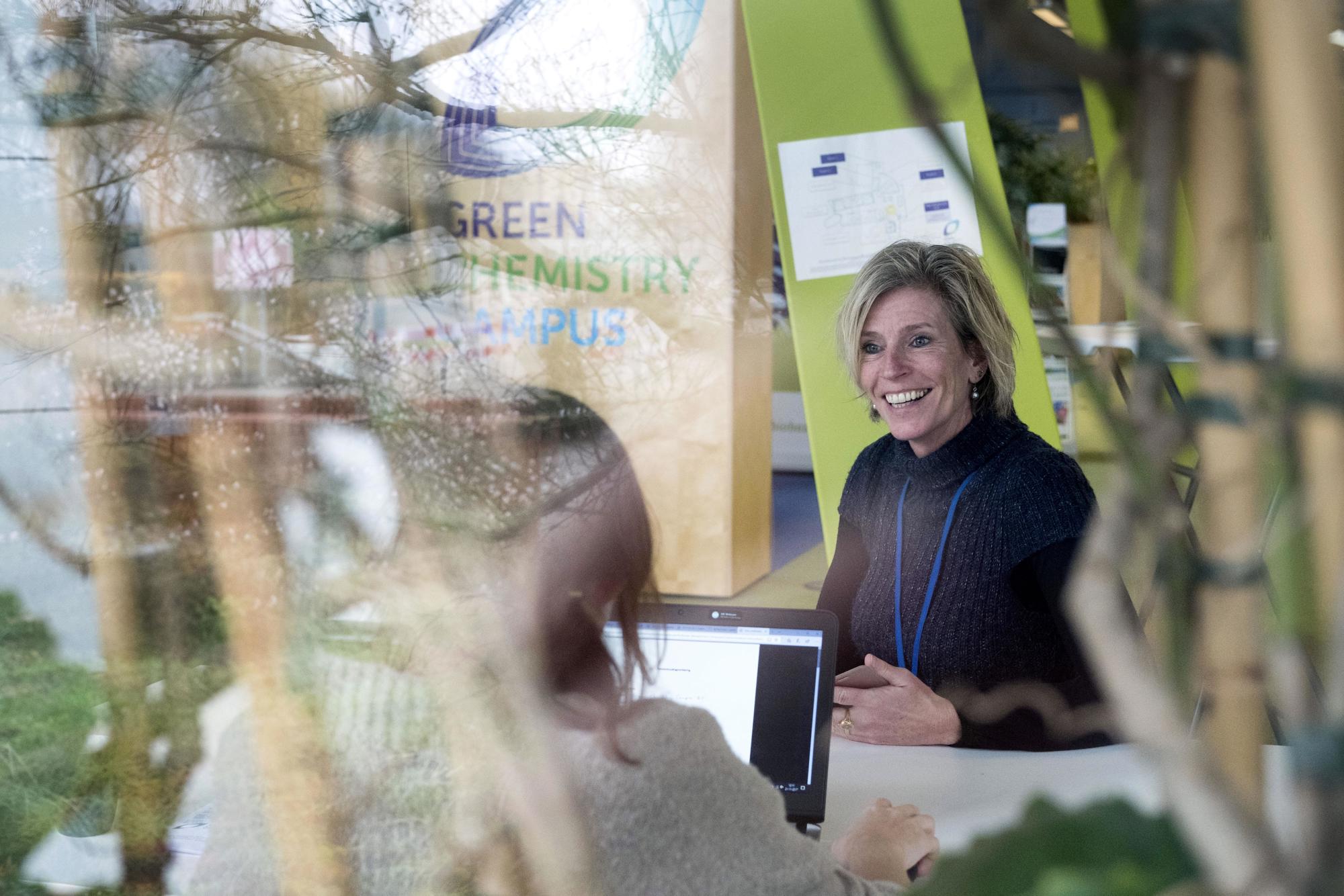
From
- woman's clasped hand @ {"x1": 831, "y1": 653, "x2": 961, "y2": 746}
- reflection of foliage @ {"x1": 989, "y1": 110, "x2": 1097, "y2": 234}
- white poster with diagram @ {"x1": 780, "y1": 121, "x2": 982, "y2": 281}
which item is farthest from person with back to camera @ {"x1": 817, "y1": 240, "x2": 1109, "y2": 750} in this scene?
white poster with diagram @ {"x1": 780, "y1": 121, "x2": 982, "y2": 281}

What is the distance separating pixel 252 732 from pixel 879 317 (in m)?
1.16

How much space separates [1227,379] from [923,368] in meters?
1.55

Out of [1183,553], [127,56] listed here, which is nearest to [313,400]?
[127,56]

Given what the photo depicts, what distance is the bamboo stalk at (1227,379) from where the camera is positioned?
0.22 m

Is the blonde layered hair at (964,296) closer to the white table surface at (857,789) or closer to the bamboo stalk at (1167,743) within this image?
the white table surface at (857,789)

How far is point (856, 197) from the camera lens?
94.4 inches

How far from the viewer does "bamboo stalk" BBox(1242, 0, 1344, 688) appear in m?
0.21

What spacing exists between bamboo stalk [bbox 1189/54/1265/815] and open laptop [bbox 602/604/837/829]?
0.83 metres

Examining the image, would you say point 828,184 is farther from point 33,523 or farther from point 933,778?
point 33,523

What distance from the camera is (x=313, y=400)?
6.90 feet

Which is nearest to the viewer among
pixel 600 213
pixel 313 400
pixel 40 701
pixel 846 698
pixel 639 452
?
pixel 846 698

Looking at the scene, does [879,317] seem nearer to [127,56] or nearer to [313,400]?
[313,400]

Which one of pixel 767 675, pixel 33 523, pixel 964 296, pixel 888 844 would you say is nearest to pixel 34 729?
pixel 33 523

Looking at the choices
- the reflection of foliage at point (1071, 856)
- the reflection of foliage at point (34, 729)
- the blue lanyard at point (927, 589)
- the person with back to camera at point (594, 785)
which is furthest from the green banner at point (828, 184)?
the reflection of foliage at point (1071, 856)
